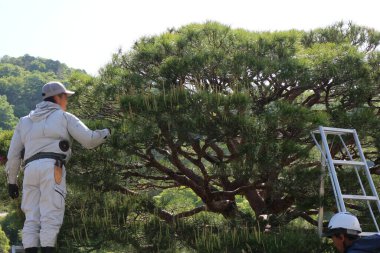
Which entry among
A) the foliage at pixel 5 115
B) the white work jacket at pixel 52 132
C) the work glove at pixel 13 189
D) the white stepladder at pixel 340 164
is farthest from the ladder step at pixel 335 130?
Answer: the foliage at pixel 5 115

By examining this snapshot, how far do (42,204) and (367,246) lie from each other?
2172mm

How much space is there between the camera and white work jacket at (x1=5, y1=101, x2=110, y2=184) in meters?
4.17

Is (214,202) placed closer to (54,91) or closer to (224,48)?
(224,48)

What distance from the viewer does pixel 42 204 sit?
4.04 meters

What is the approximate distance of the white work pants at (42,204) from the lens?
3.98 meters

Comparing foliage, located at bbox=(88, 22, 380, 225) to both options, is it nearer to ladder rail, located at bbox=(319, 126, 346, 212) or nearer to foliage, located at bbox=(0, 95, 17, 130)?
ladder rail, located at bbox=(319, 126, 346, 212)

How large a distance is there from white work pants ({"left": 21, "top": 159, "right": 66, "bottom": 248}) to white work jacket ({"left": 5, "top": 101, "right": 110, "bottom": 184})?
128mm

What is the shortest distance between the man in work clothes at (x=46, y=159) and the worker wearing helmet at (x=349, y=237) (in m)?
1.74

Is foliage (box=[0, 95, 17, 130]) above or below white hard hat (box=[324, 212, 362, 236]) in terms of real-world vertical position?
above

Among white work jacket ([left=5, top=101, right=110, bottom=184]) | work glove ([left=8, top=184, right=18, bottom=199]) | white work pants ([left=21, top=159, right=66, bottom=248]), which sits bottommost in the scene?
Answer: white work pants ([left=21, top=159, right=66, bottom=248])

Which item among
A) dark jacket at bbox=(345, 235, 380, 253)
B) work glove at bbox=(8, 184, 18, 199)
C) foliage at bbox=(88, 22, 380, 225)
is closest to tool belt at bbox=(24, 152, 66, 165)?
work glove at bbox=(8, 184, 18, 199)

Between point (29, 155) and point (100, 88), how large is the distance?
149 centimetres

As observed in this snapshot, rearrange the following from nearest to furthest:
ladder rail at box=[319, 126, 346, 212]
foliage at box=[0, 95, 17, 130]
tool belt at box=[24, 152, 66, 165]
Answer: tool belt at box=[24, 152, 66, 165] < ladder rail at box=[319, 126, 346, 212] < foliage at box=[0, 95, 17, 130]

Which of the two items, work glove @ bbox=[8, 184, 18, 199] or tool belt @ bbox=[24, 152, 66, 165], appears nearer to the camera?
tool belt @ bbox=[24, 152, 66, 165]
